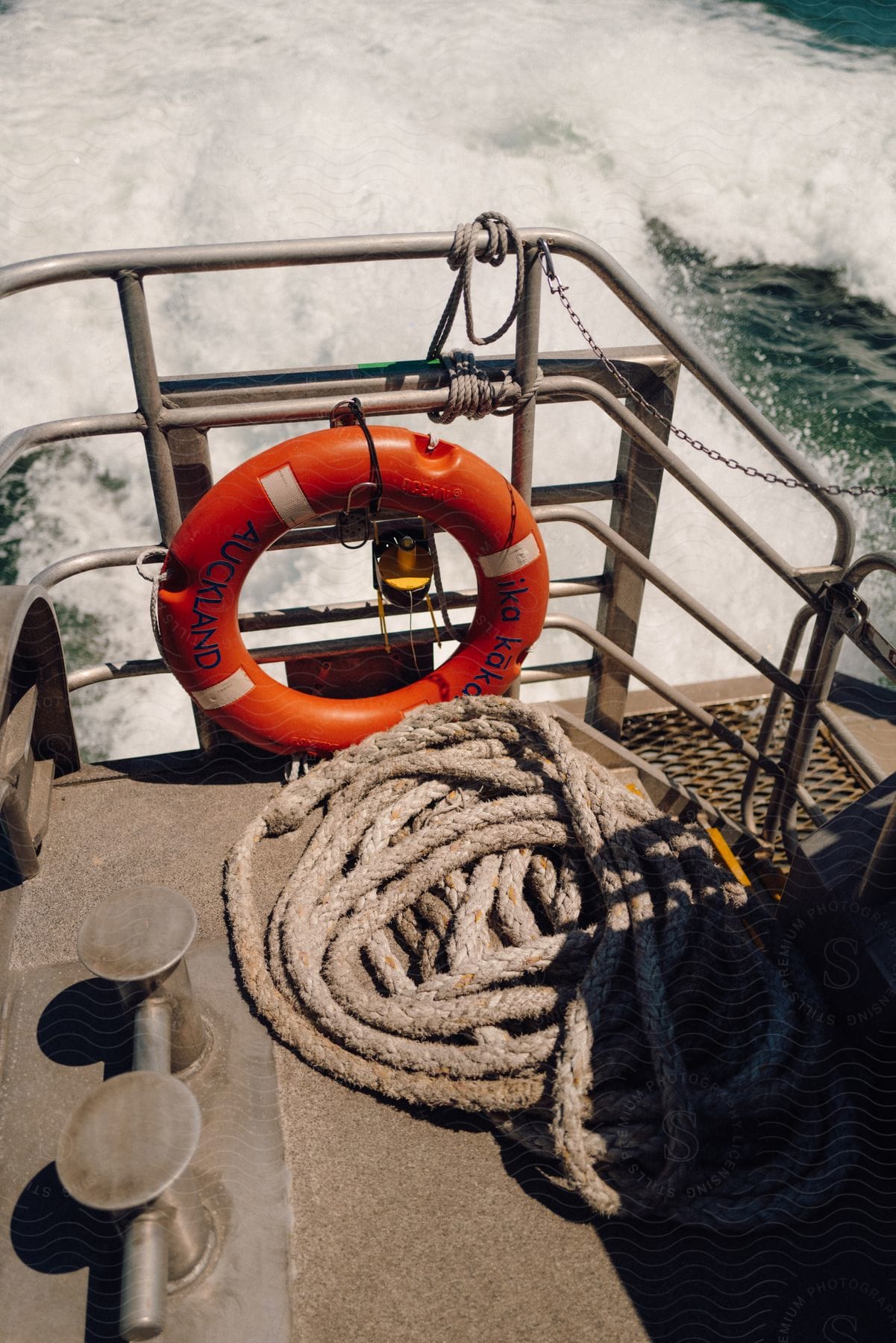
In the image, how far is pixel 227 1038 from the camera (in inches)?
59.2

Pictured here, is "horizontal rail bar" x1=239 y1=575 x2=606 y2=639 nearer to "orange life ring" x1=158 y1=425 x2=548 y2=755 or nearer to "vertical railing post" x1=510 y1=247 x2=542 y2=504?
"orange life ring" x1=158 y1=425 x2=548 y2=755

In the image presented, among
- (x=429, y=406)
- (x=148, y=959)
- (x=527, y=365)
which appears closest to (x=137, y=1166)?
(x=148, y=959)

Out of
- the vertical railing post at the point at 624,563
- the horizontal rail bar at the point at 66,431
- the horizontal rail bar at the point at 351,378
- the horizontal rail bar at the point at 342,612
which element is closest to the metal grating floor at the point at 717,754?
the vertical railing post at the point at 624,563

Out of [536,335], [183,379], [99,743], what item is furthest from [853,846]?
[99,743]

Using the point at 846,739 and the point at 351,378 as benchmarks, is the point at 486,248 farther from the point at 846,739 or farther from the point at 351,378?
the point at 846,739

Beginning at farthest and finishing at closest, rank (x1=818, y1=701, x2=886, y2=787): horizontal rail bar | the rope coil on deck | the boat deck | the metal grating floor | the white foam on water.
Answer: the white foam on water
the metal grating floor
(x1=818, y1=701, x2=886, y2=787): horizontal rail bar
the rope coil on deck
the boat deck

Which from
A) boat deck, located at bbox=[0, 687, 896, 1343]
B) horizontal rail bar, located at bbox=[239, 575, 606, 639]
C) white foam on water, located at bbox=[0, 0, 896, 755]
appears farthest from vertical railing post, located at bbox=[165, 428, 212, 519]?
white foam on water, located at bbox=[0, 0, 896, 755]

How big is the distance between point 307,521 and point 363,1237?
1.09m

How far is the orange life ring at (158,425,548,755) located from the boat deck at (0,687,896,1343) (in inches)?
20.9

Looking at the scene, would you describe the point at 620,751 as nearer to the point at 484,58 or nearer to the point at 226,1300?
the point at 226,1300

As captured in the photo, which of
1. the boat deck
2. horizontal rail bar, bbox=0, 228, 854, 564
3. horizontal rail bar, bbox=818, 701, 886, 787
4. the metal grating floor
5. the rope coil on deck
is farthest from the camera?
the metal grating floor

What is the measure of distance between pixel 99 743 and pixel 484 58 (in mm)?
5037

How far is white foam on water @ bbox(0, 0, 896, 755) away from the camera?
446 centimetres

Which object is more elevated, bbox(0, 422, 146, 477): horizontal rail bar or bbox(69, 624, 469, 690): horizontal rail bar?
bbox(0, 422, 146, 477): horizontal rail bar
